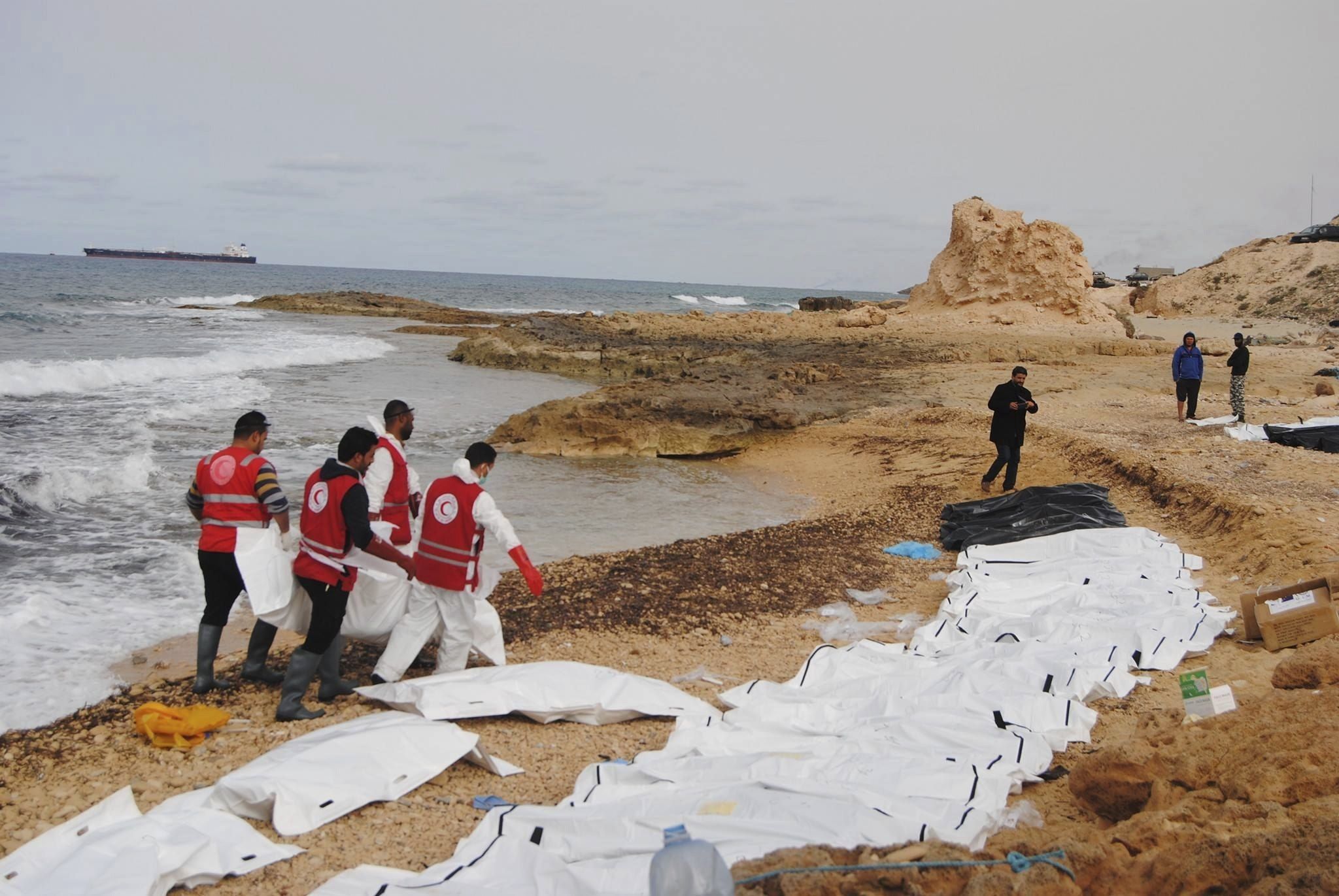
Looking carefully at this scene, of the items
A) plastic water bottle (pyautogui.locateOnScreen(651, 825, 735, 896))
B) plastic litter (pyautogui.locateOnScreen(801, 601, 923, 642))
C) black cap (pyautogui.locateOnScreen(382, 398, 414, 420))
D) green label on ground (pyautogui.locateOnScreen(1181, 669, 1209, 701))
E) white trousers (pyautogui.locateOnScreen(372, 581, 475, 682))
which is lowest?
plastic litter (pyautogui.locateOnScreen(801, 601, 923, 642))

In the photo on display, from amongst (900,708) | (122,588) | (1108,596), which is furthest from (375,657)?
(1108,596)

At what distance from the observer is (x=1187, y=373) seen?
13906 mm

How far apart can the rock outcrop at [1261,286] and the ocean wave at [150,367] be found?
3429 cm

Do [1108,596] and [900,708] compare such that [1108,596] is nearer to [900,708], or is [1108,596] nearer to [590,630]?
[900,708]

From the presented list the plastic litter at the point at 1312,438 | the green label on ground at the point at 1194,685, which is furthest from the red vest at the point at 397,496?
the plastic litter at the point at 1312,438

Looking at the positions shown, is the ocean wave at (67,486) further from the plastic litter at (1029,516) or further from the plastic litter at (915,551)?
the plastic litter at (1029,516)

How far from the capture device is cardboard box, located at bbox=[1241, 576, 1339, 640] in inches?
225

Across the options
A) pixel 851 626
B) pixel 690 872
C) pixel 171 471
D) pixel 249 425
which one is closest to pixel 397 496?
pixel 249 425

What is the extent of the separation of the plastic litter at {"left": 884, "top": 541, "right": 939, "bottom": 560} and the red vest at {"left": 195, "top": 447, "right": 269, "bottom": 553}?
235 inches

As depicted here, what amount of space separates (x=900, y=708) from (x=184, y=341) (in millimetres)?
31693

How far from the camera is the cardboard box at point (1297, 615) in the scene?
5.57m

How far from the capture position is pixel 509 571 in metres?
8.36

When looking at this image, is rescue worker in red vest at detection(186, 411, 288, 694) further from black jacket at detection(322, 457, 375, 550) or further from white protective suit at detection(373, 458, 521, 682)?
white protective suit at detection(373, 458, 521, 682)

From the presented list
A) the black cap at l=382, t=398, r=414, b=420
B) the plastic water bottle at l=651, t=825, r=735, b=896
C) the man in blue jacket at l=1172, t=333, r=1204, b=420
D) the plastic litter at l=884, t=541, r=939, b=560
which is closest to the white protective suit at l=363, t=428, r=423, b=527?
the black cap at l=382, t=398, r=414, b=420
